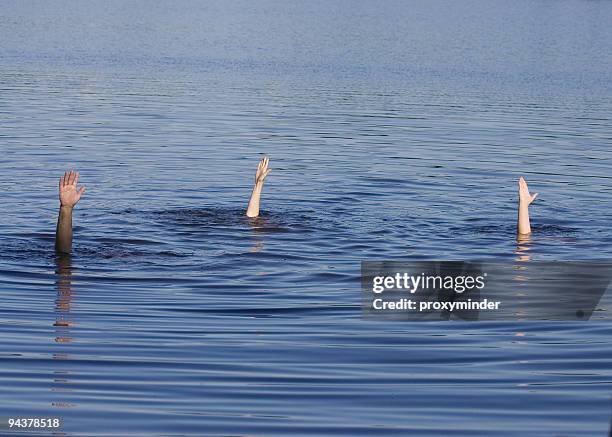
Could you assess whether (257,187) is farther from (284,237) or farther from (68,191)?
(68,191)

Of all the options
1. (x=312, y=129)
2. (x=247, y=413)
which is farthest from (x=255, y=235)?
(x=312, y=129)

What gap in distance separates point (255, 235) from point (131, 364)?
6.61 meters

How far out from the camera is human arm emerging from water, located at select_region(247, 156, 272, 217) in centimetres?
1650

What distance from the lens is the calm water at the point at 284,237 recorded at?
29.2 ft

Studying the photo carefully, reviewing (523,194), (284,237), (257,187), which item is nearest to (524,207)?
(523,194)

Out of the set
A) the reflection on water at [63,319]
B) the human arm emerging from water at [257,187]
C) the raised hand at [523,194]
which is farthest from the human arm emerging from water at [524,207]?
the reflection on water at [63,319]

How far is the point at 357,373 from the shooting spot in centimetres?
970

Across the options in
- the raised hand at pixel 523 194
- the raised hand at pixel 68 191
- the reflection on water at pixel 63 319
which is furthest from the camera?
the raised hand at pixel 523 194

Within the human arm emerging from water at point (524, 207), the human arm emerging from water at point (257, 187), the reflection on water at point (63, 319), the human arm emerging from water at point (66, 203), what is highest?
the human arm emerging from water at point (257, 187)

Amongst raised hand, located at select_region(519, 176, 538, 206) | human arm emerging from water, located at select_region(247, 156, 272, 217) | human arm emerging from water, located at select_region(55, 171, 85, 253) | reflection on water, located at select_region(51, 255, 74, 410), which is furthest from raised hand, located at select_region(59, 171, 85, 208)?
raised hand, located at select_region(519, 176, 538, 206)

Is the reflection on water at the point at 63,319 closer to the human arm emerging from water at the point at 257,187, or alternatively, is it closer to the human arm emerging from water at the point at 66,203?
the human arm emerging from water at the point at 66,203

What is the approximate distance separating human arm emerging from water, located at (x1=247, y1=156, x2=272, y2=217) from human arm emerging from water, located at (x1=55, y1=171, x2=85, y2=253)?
3244mm

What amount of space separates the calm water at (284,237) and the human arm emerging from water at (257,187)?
267 mm

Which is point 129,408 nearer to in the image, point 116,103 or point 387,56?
point 116,103
